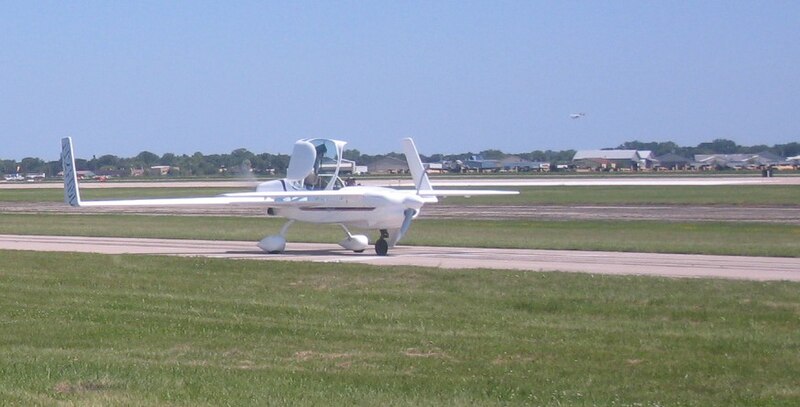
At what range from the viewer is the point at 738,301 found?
16.9 meters

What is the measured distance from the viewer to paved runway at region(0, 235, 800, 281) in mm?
22312

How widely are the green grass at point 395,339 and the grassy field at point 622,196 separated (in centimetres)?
4269

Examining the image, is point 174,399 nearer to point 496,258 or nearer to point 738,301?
point 738,301

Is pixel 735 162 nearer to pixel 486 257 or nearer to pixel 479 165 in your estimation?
pixel 479 165

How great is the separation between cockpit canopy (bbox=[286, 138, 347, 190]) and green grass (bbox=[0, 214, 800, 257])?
13.7 ft

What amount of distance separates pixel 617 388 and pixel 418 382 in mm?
1916

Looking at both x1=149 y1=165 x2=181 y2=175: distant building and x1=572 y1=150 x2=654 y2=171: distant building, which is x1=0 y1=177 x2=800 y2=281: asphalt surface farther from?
x1=572 y1=150 x2=654 y2=171: distant building

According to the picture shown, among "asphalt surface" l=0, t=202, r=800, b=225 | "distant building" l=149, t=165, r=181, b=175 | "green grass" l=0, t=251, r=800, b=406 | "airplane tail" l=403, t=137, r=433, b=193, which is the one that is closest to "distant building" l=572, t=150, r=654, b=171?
"distant building" l=149, t=165, r=181, b=175

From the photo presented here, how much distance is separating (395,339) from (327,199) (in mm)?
14713

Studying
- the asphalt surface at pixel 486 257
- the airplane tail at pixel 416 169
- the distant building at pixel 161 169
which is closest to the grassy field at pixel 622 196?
the asphalt surface at pixel 486 257

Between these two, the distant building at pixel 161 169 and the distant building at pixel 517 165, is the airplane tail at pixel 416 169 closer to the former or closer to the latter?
the distant building at pixel 161 169

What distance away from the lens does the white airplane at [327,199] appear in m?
27.8

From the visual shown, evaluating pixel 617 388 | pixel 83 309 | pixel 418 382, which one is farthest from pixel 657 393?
pixel 83 309

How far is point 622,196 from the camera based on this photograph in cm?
7106
